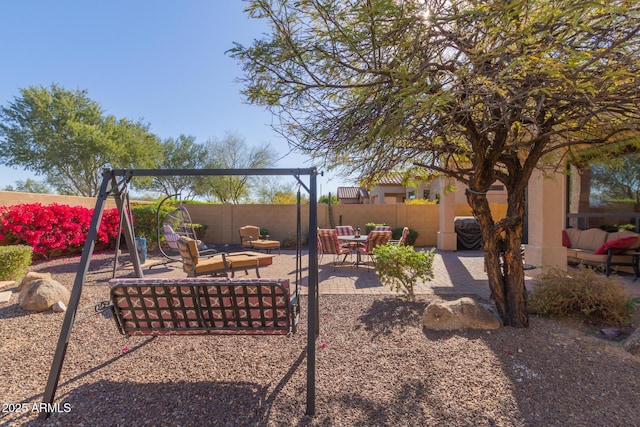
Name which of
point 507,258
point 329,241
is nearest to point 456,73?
point 507,258

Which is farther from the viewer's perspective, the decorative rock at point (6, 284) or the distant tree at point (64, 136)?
the distant tree at point (64, 136)

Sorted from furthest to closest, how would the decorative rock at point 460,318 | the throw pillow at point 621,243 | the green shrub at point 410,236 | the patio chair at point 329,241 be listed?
the green shrub at point 410,236 → the patio chair at point 329,241 → the throw pillow at point 621,243 → the decorative rock at point 460,318

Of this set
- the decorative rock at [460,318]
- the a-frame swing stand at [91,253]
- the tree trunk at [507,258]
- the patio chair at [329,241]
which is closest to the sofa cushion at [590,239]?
the tree trunk at [507,258]

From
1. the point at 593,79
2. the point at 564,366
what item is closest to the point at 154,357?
the point at 564,366

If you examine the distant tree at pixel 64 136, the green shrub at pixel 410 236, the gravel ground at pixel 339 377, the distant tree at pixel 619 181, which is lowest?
the gravel ground at pixel 339 377

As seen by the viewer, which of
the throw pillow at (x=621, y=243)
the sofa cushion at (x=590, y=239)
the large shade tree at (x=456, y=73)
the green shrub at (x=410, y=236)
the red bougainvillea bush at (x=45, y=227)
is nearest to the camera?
the large shade tree at (x=456, y=73)

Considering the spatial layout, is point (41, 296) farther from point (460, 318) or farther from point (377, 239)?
point (377, 239)

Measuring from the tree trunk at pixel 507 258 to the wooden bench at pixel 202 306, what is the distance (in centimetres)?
250

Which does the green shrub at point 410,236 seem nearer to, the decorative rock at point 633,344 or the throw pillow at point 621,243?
the throw pillow at point 621,243

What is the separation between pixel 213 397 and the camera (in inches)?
96.0

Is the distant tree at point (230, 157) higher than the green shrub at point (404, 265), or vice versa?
the distant tree at point (230, 157)

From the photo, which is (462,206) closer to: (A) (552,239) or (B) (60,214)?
(A) (552,239)

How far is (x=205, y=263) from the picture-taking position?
5.87m

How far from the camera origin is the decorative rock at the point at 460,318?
3.63 metres
